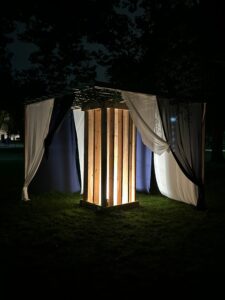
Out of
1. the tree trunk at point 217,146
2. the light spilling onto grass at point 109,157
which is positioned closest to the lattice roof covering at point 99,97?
the light spilling onto grass at point 109,157

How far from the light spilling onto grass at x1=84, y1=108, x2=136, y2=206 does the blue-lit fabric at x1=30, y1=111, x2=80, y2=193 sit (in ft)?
4.74

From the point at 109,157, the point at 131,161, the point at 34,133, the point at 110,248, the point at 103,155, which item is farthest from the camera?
the point at 34,133

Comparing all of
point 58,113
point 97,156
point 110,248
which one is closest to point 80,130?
point 97,156

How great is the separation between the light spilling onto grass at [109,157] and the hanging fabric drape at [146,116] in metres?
0.41

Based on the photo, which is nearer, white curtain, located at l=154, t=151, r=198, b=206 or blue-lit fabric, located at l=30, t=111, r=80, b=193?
white curtain, located at l=154, t=151, r=198, b=206

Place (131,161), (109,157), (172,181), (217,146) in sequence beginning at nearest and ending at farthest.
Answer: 1. (109,157)
2. (131,161)
3. (172,181)
4. (217,146)

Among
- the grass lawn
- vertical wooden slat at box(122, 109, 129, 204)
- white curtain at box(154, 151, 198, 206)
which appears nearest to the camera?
the grass lawn

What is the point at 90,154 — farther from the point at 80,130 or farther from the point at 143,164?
the point at 143,164

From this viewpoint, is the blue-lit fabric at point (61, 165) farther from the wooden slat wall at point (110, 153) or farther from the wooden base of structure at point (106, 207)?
the wooden slat wall at point (110, 153)

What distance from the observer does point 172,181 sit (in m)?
7.74

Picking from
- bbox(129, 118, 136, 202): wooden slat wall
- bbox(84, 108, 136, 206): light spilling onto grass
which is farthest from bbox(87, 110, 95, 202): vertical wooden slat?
bbox(129, 118, 136, 202): wooden slat wall

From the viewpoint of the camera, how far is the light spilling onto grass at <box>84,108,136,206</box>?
259 inches

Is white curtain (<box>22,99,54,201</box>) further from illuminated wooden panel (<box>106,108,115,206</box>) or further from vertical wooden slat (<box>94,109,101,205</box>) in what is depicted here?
illuminated wooden panel (<box>106,108,115,206</box>)

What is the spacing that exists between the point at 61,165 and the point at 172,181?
2.91 meters
